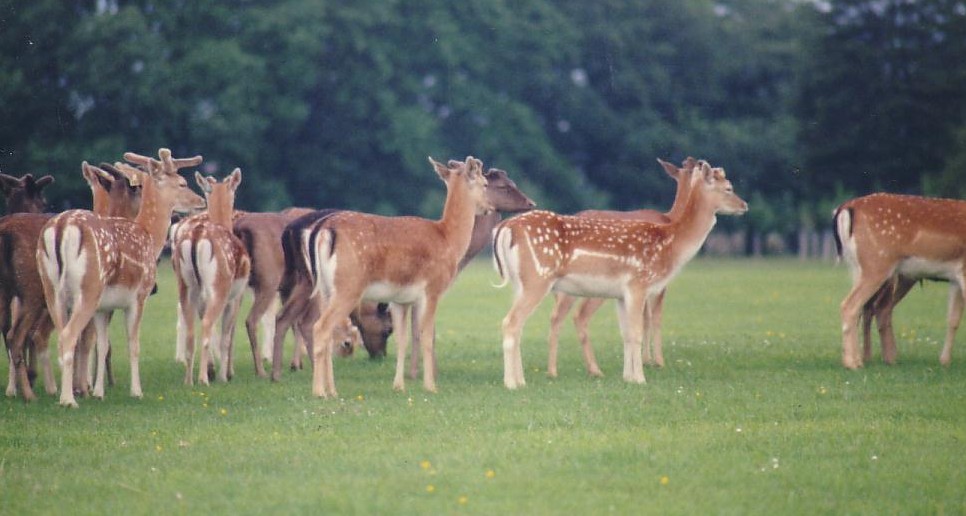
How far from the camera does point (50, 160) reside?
127ft

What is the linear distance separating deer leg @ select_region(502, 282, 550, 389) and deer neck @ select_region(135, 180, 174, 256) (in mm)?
3162

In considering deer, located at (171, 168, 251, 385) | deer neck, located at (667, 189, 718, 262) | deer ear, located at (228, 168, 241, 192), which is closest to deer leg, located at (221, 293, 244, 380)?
deer, located at (171, 168, 251, 385)

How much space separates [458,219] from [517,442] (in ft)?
13.2

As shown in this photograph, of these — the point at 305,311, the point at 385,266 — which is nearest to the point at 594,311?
the point at 305,311

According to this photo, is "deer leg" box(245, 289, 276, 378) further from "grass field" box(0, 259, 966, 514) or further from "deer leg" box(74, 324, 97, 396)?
"deer leg" box(74, 324, 97, 396)

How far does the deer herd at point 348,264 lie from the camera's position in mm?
12211

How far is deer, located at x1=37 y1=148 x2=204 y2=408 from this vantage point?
11.4 meters

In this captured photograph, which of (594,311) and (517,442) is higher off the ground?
(594,311)

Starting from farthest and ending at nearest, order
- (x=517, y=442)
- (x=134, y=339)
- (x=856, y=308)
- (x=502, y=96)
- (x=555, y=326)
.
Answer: (x=502, y=96) → (x=555, y=326) → (x=856, y=308) → (x=134, y=339) → (x=517, y=442)

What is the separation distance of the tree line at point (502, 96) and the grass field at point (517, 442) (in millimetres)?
26806

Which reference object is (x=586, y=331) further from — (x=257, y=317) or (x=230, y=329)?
(x=230, y=329)

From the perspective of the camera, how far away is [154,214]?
1348cm

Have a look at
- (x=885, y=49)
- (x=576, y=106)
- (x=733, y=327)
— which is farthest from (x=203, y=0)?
(x=733, y=327)

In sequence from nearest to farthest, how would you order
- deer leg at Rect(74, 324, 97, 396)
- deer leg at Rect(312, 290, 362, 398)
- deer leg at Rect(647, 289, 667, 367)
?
deer leg at Rect(312, 290, 362, 398), deer leg at Rect(74, 324, 97, 396), deer leg at Rect(647, 289, 667, 367)
